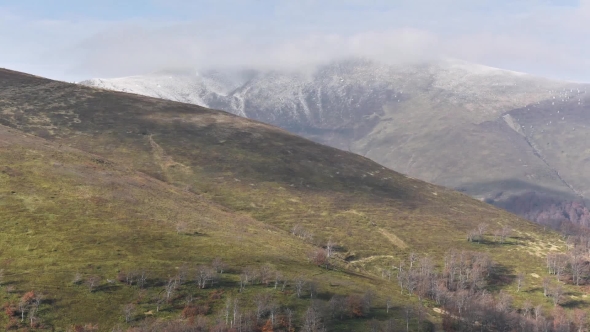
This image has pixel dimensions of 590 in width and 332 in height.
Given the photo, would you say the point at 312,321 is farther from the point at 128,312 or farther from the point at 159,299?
the point at 128,312

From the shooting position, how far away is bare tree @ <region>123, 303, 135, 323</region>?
81.6 metres

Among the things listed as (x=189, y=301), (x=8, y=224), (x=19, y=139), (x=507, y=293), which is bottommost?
(x=507, y=293)

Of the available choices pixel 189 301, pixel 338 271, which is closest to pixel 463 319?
pixel 338 271

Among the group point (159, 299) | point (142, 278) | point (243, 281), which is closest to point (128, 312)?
point (159, 299)

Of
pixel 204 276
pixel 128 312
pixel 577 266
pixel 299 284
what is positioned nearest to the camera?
pixel 128 312

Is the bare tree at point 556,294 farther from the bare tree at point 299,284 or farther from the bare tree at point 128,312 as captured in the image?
the bare tree at point 128,312

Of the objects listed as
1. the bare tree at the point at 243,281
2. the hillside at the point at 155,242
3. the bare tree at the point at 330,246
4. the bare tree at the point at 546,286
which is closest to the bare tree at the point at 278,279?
the hillside at the point at 155,242

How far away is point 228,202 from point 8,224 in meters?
93.2

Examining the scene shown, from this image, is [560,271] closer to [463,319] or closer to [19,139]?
[463,319]

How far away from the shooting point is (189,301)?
90312 mm

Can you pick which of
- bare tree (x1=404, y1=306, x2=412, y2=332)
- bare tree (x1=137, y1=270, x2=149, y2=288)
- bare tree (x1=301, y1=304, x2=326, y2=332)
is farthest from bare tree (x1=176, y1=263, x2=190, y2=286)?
bare tree (x1=404, y1=306, x2=412, y2=332)

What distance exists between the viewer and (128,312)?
82125 mm

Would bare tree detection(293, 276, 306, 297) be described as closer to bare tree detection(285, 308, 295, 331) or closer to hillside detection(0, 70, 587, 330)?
hillside detection(0, 70, 587, 330)

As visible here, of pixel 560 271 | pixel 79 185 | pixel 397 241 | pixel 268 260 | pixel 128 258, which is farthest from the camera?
pixel 397 241
